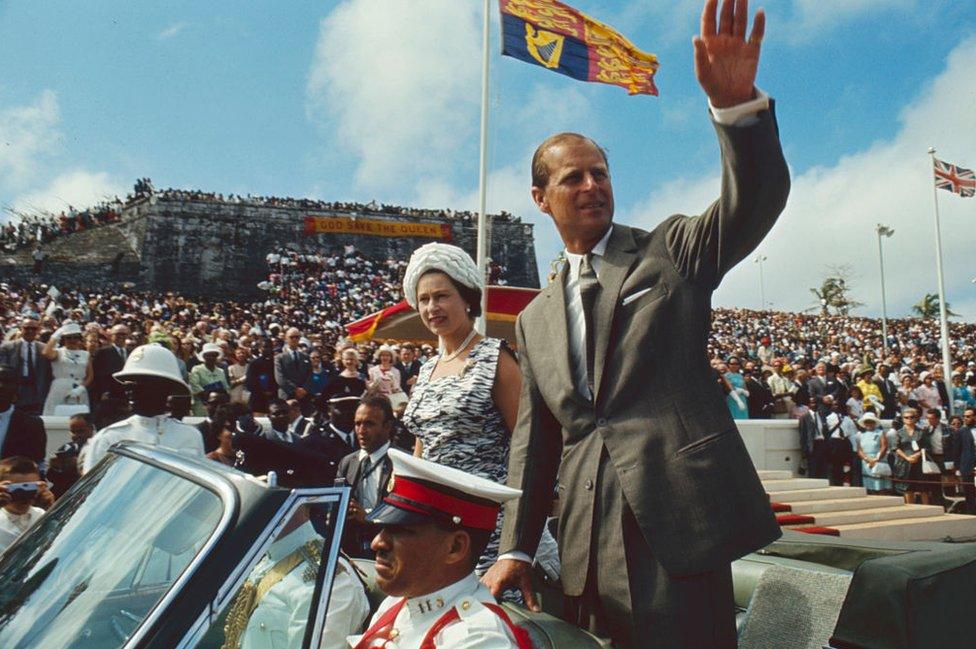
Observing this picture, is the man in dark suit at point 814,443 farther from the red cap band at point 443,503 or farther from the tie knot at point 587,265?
the red cap band at point 443,503

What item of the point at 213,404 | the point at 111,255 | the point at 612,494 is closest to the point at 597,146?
the point at 612,494

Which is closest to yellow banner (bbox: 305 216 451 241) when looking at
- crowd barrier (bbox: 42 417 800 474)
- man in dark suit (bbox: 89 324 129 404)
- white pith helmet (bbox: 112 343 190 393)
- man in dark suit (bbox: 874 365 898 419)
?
man in dark suit (bbox: 874 365 898 419)

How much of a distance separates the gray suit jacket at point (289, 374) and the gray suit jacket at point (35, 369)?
97.1 inches

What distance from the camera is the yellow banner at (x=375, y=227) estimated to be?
4750 centimetres

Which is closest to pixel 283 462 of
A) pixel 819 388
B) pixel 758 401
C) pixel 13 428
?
pixel 13 428

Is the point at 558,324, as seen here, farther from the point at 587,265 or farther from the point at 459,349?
the point at 459,349

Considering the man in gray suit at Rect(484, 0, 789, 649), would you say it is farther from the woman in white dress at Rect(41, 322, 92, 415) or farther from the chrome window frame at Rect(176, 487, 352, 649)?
the woman in white dress at Rect(41, 322, 92, 415)

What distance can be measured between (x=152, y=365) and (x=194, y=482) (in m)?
2.19

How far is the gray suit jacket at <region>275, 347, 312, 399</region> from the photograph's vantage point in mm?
9727

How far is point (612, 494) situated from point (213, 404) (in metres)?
7.04

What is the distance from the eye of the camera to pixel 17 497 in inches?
150

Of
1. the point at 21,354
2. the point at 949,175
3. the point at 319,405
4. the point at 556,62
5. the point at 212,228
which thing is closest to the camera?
the point at 21,354

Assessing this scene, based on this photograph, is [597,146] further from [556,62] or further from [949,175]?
[949,175]

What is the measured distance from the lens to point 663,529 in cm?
179
